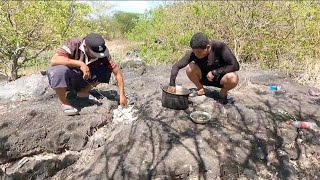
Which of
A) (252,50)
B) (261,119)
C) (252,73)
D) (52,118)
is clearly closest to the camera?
(52,118)

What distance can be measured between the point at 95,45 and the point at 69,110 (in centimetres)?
75

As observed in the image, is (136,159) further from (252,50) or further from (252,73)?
(252,50)

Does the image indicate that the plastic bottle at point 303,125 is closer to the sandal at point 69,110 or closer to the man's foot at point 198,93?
the man's foot at point 198,93

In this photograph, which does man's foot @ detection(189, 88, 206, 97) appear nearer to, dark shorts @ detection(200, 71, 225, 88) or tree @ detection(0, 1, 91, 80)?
dark shorts @ detection(200, 71, 225, 88)

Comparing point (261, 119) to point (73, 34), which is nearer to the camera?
point (261, 119)

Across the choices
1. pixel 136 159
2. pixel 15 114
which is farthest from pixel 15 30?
pixel 136 159

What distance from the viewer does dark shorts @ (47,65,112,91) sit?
348 cm

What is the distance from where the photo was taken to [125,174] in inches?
116

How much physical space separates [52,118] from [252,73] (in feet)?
11.4

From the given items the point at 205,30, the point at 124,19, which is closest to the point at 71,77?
the point at 205,30

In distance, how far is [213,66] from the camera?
3.94 meters

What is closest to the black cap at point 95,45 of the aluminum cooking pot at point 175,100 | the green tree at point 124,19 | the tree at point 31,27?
the aluminum cooking pot at point 175,100

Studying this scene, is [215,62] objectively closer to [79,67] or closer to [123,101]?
[123,101]

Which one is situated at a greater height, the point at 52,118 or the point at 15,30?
the point at 15,30
